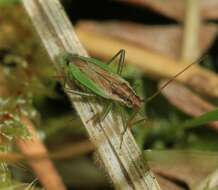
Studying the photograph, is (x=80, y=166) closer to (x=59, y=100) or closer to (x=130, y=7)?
(x=59, y=100)

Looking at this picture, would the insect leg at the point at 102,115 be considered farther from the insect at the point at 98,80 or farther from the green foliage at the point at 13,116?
the green foliage at the point at 13,116

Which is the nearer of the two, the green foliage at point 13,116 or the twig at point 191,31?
the green foliage at point 13,116

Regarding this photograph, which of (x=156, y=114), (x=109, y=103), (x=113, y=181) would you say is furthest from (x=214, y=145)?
(x=113, y=181)

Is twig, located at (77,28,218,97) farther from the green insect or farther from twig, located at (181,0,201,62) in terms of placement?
the green insect

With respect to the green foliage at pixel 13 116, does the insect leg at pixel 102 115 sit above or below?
below

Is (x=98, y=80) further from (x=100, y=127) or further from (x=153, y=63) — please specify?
(x=153, y=63)

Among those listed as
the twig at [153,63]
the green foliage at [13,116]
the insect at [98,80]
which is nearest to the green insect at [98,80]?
the insect at [98,80]

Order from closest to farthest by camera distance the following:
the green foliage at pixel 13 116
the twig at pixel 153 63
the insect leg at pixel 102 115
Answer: the insect leg at pixel 102 115 → the green foliage at pixel 13 116 → the twig at pixel 153 63

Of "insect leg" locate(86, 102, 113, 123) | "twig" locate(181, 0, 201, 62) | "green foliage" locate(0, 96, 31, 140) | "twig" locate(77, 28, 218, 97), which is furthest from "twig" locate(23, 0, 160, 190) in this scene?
"twig" locate(181, 0, 201, 62)
